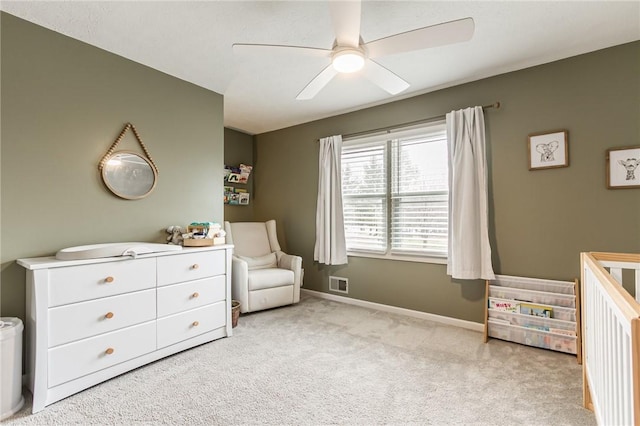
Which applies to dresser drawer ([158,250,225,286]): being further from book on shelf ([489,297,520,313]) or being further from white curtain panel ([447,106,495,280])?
book on shelf ([489,297,520,313])

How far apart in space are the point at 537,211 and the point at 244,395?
274 centimetres

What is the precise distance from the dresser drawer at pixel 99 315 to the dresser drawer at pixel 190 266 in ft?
0.53

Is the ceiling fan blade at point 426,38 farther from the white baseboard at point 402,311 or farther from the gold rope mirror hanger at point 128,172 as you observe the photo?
the white baseboard at point 402,311

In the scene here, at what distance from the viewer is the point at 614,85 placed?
2.33m

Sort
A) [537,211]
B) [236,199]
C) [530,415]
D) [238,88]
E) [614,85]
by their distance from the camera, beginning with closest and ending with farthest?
[530,415], [614,85], [537,211], [238,88], [236,199]

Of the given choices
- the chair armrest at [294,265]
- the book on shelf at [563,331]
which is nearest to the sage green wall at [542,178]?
the book on shelf at [563,331]

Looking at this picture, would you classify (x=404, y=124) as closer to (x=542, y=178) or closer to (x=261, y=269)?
(x=542, y=178)

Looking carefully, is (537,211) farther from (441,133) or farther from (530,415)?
(530,415)

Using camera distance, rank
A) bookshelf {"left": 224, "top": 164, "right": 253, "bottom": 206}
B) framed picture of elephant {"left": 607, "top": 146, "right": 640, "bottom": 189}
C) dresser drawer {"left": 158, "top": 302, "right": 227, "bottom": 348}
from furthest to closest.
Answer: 1. bookshelf {"left": 224, "top": 164, "right": 253, "bottom": 206}
2. dresser drawer {"left": 158, "top": 302, "right": 227, "bottom": 348}
3. framed picture of elephant {"left": 607, "top": 146, "right": 640, "bottom": 189}

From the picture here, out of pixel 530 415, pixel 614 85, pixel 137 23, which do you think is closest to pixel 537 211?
pixel 614 85

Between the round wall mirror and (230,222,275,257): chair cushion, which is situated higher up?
the round wall mirror

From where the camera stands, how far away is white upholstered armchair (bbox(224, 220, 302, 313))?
336 cm

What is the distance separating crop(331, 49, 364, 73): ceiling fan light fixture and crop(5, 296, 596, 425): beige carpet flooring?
2025 mm

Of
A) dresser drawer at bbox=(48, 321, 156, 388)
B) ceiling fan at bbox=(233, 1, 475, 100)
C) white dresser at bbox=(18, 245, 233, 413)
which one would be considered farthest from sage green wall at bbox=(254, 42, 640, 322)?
dresser drawer at bbox=(48, 321, 156, 388)
